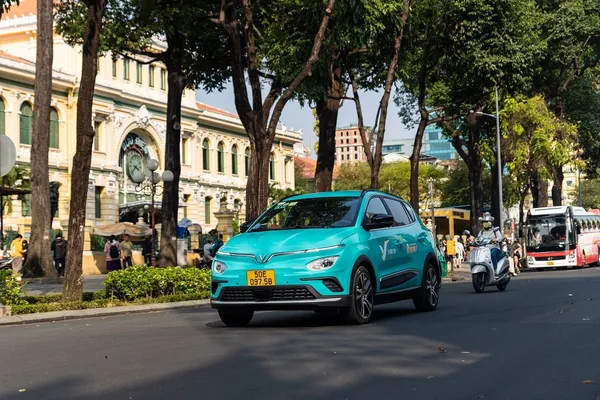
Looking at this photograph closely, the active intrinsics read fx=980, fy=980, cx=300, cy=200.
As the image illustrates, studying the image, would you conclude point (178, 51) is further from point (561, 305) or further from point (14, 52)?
point (14, 52)

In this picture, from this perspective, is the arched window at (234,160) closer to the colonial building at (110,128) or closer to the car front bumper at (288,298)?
the colonial building at (110,128)

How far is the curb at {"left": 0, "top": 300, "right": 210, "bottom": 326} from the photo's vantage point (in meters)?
15.0

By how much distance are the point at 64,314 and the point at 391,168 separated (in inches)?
3203

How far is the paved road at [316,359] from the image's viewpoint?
664 cm

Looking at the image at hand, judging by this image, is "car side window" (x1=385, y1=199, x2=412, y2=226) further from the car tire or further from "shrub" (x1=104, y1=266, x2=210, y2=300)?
"shrub" (x1=104, y1=266, x2=210, y2=300)

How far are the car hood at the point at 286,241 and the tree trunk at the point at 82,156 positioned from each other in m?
5.95

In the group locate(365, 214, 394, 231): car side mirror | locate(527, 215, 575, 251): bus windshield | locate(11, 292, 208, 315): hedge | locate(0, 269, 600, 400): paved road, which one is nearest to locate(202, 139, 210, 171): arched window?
locate(527, 215, 575, 251): bus windshield

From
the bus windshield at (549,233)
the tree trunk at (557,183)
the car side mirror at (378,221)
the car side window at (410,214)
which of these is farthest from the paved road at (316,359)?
the tree trunk at (557,183)

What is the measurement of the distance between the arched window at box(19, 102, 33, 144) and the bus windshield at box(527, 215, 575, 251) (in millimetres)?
26843

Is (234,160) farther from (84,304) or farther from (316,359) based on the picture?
(316,359)

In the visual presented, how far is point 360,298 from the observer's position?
1168 cm

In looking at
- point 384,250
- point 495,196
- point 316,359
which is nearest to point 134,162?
point 495,196

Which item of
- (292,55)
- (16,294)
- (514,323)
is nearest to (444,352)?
(514,323)

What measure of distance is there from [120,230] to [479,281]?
30.1 meters
